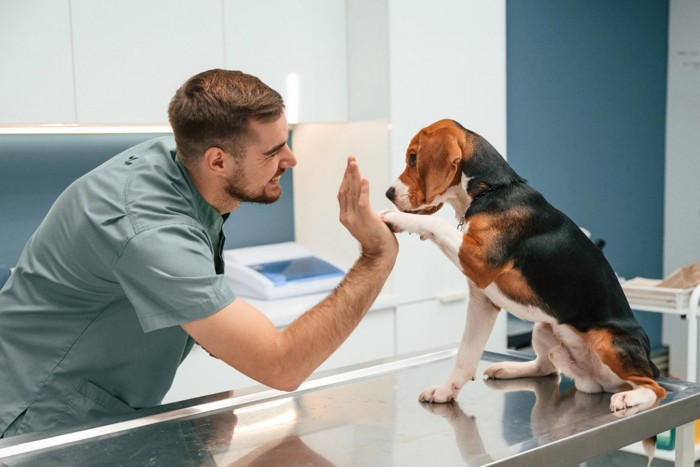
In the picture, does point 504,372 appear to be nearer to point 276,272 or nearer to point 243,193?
point 243,193

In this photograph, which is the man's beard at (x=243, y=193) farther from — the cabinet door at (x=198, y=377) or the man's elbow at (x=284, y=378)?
the cabinet door at (x=198, y=377)

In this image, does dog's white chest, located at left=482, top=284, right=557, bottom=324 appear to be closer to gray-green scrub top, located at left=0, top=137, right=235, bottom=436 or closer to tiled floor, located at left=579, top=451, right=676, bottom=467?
gray-green scrub top, located at left=0, top=137, right=235, bottom=436

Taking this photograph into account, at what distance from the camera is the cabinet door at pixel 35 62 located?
250 cm

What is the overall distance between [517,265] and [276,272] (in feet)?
6.11

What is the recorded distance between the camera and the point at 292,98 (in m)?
3.19

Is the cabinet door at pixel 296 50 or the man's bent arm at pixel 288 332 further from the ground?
the cabinet door at pixel 296 50

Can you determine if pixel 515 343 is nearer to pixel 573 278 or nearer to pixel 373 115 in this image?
pixel 373 115

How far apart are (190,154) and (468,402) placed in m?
0.71

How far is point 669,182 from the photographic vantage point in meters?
4.85

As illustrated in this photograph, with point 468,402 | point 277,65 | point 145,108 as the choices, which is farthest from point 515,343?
point 468,402

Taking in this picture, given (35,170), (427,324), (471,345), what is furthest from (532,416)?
(35,170)

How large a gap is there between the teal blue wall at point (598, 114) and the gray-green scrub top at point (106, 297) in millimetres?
2686

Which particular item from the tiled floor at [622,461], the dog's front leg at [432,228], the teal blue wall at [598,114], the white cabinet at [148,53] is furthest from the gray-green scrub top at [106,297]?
the teal blue wall at [598,114]

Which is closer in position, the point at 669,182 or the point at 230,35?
the point at 230,35
